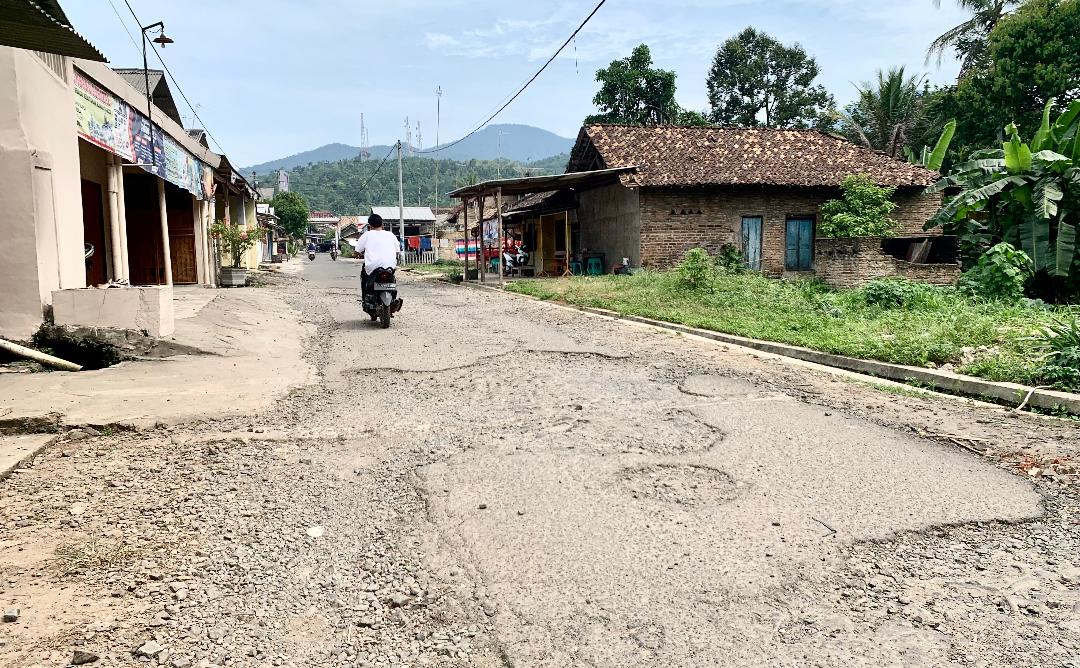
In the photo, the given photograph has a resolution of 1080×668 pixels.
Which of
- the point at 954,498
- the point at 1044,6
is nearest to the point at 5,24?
the point at 954,498

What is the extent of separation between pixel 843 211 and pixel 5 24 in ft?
61.3

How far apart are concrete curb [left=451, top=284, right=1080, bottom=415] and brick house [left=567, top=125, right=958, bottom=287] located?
36.9 ft

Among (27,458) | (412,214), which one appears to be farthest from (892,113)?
(412,214)

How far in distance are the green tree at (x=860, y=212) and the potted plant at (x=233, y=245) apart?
15363mm

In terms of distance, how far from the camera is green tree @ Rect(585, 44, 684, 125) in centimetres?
3722

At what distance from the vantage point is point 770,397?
5785 mm

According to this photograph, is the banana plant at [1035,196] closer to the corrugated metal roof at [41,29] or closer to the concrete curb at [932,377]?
the concrete curb at [932,377]

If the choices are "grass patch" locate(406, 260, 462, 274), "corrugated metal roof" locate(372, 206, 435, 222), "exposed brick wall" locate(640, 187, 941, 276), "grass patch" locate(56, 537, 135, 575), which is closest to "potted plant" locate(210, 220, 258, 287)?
"grass patch" locate(406, 260, 462, 274)

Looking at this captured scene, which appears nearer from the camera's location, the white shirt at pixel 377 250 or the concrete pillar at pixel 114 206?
the white shirt at pixel 377 250

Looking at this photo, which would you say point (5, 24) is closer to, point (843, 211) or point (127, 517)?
point (127, 517)

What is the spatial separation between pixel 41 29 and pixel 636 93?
35.9m

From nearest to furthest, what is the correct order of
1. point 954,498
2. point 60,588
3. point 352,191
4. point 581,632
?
point 581,632 < point 60,588 < point 954,498 < point 352,191

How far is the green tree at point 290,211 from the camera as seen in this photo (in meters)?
71.2

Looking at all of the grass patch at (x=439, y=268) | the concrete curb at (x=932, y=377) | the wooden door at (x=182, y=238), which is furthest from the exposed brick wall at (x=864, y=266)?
the grass patch at (x=439, y=268)
